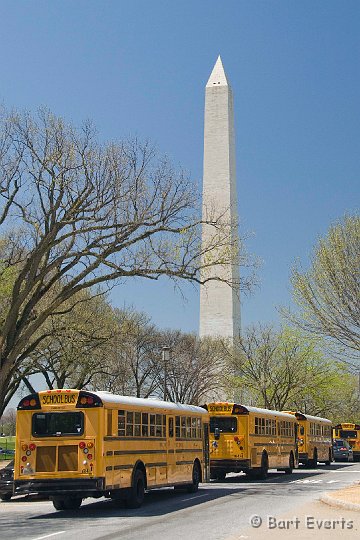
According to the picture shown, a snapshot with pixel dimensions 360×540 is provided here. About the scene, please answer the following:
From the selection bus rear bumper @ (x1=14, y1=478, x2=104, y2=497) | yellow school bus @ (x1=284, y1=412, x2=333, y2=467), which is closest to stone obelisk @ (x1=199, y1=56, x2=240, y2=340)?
yellow school bus @ (x1=284, y1=412, x2=333, y2=467)

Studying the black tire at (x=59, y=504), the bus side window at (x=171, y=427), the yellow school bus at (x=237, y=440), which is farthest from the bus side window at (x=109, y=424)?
the yellow school bus at (x=237, y=440)

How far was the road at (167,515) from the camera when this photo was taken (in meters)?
15.3

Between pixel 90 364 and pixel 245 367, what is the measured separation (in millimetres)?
20377

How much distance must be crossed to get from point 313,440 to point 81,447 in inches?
1114

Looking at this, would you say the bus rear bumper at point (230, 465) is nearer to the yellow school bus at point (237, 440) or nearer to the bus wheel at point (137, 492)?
the yellow school bus at point (237, 440)

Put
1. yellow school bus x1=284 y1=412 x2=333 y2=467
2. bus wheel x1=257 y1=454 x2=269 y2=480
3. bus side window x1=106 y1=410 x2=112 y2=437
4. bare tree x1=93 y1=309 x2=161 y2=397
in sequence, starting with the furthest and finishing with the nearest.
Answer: bare tree x1=93 y1=309 x2=161 y2=397, yellow school bus x1=284 y1=412 x2=333 y2=467, bus wheel x1=257 y1=454 x2=269 y2=480, bus side window x1=106 y1=410 x2=112 y2=437

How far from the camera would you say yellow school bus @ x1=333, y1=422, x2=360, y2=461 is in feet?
206

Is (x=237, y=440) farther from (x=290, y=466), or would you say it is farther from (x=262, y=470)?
(x=290, y=466)

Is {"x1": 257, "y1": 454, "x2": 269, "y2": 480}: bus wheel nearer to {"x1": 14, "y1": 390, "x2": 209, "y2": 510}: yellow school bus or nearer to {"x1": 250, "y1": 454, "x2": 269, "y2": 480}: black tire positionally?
{"x1": 250, "y1": 454, "x2": 269, "y2": 480}: black tire

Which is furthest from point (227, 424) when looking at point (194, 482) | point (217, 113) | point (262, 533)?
point (217, 113)

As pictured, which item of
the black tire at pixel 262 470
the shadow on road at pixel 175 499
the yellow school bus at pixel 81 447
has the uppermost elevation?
the yellow school bus at pixel 81 447

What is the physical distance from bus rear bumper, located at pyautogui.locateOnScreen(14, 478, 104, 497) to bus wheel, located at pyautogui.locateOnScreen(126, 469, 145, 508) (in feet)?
5.30

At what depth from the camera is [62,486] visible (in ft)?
63.2

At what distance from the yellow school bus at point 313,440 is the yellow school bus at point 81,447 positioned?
2296 cm
